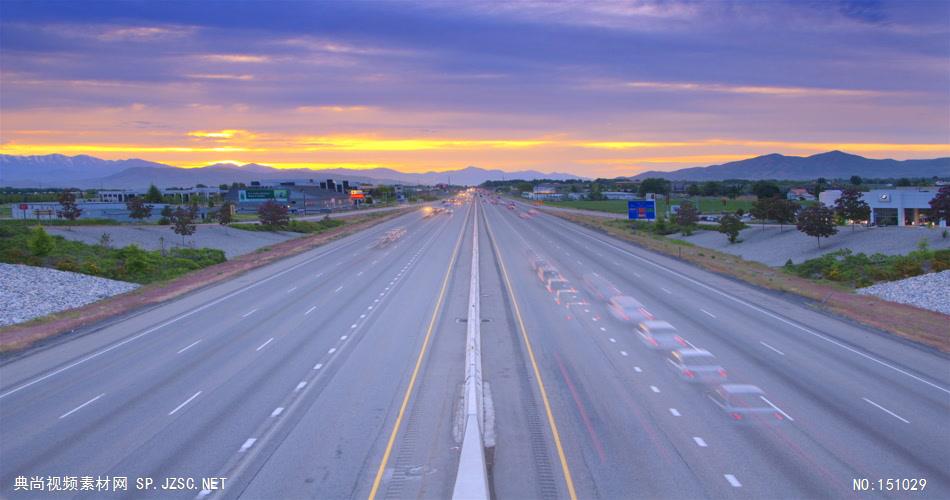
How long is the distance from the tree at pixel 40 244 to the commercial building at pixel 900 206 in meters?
77.0

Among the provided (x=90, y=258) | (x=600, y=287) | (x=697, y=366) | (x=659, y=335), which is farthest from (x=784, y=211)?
(x=90, y=258)

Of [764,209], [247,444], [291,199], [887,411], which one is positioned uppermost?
[291,199]

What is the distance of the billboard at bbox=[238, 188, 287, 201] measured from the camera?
12900cm

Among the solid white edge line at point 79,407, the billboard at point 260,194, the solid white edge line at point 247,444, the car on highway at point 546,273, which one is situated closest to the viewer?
the solid white edge line at point 247,444

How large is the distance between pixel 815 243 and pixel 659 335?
4504 cm

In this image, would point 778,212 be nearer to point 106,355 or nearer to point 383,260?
point 383,260

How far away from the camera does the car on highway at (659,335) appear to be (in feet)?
78.0

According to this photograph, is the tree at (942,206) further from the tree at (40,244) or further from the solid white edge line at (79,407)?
the tree at (40,244)

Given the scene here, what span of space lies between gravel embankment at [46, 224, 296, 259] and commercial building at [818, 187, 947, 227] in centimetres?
6581

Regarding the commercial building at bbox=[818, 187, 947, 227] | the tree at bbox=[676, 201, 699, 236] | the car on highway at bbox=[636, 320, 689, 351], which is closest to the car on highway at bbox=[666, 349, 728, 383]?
the car on highway at bbox=[636, 320, 689, 351]

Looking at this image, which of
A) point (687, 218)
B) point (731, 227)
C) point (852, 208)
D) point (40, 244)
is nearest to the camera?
point (40, 244)

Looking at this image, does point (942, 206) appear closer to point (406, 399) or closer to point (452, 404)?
point (452, 404)

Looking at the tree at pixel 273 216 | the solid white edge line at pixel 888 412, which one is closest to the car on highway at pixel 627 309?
the solid white edge line at pixel 888 412

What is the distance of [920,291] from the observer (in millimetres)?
35125
